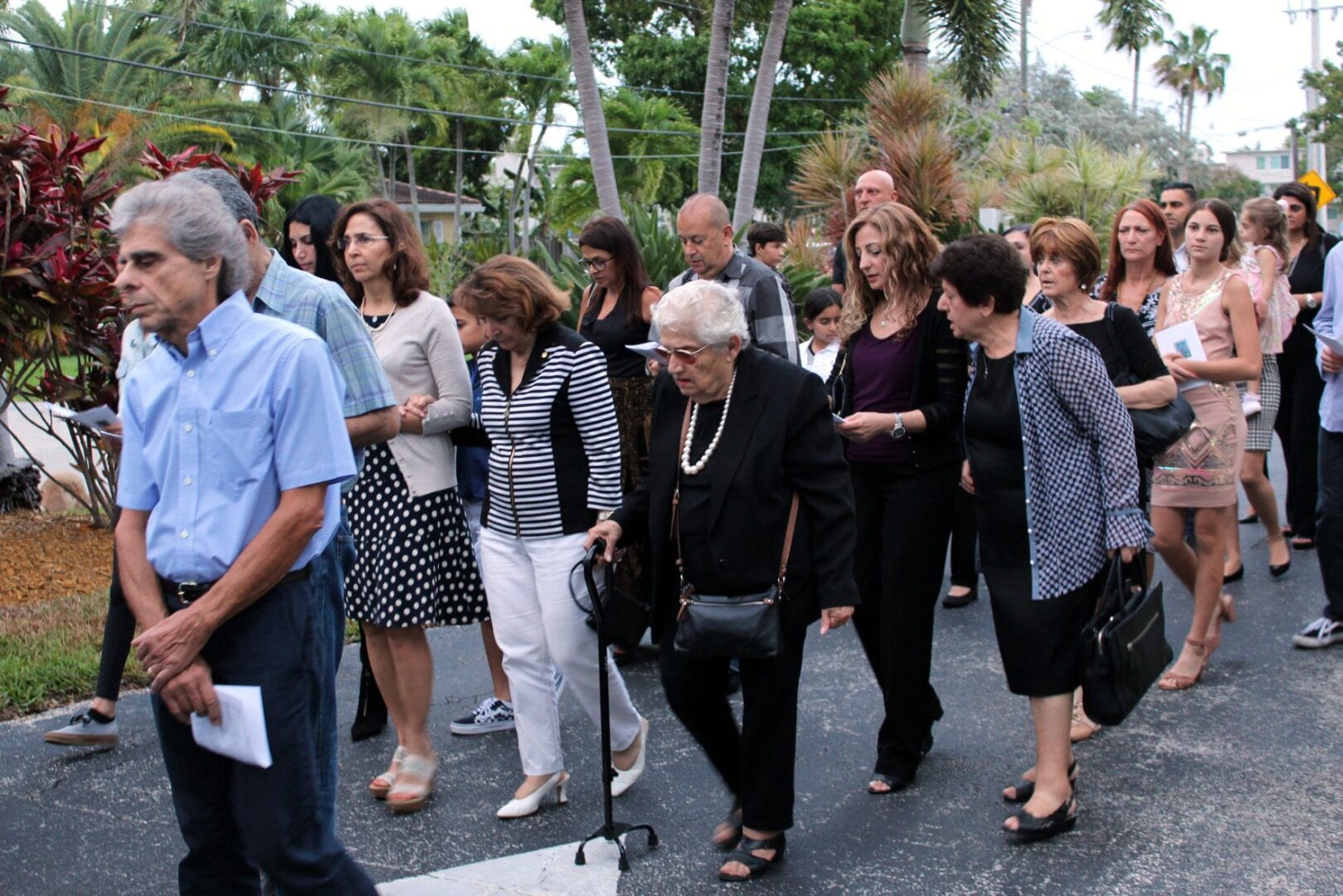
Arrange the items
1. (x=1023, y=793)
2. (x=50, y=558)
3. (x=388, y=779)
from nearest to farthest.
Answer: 1. (x=1023, y=793)
2. (x=388, y=779)
3. (x=50, y=558)

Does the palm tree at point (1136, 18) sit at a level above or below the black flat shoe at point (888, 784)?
above

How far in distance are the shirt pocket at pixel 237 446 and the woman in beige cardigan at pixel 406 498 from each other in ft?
6.10

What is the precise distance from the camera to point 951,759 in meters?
5.22

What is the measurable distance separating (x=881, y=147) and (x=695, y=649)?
46.8ft

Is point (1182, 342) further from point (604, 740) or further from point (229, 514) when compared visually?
point (229, 514)

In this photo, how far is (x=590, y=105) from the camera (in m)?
15.6

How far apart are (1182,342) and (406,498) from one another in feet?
10.6

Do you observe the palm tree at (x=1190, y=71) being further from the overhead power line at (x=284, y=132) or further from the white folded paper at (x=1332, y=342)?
the white folded paper at (x=1332, y=342)

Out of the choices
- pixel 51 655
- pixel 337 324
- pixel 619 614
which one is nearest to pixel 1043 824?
pixel 619 614

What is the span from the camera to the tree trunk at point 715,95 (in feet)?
52.5

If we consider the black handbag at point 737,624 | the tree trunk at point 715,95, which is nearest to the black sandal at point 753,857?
the black handbag at point 737,624

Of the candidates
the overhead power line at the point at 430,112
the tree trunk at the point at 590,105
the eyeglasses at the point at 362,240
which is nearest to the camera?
the eyeglasses at the point at 362,240

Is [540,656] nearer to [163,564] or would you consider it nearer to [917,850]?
[917,850]

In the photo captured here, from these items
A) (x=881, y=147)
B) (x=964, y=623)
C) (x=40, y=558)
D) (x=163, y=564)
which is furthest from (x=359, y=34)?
(x=163, y=564)
